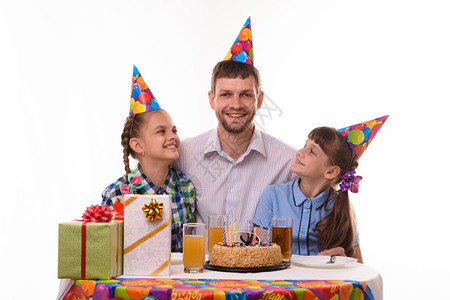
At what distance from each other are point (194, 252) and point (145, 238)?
0.17 metres

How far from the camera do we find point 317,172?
2518 millimetres

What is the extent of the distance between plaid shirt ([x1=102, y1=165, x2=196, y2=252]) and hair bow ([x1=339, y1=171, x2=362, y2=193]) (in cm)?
77

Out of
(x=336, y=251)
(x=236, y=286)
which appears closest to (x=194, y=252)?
(x=236, y=286)

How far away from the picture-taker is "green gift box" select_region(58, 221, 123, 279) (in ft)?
5.31

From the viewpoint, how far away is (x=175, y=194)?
2652 millimetres

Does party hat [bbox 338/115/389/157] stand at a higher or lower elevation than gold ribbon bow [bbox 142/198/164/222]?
higher

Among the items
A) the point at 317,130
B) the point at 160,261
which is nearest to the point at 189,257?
the point at 160,261

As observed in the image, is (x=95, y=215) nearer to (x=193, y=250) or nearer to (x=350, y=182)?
(x=193, y=250)

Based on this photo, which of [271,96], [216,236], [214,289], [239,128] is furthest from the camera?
[271,96]

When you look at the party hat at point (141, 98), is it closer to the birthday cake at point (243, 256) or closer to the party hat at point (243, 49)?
the party hat at point (243, 49)

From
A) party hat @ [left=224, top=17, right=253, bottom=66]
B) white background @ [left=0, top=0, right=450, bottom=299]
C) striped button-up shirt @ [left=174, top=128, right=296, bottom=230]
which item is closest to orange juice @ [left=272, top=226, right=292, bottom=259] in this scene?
striped button-up shirt @ [left=174, top=128, right=296, bottom=230]

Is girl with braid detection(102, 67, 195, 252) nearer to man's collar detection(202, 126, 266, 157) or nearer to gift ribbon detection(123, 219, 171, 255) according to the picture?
man's collar detection(202, 126, 266, 157)

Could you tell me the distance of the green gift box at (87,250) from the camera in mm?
1618

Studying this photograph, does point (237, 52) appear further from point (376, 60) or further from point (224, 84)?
point (376, 60)
